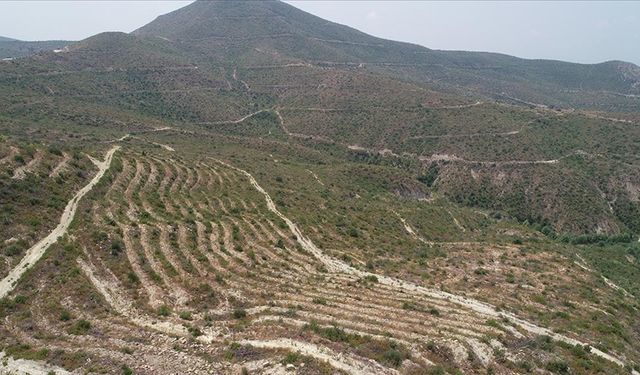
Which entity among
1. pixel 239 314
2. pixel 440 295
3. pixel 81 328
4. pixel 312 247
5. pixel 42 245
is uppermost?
pixel 42 245

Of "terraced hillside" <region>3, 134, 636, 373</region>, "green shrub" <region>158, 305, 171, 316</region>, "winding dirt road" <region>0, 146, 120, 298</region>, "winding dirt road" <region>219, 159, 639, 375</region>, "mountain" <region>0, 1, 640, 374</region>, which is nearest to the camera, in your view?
"terraced hillside" <region>3, 134, 636, 373</region>

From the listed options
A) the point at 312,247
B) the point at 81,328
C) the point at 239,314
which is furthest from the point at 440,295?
the point at 81,328

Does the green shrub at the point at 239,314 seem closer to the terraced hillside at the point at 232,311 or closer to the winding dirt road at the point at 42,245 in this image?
the terraced hillside at the point at 232,311

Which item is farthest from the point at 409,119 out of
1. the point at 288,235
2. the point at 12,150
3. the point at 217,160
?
the point at 12,150

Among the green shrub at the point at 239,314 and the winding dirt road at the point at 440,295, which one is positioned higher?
the green shrub at the point at 239,314

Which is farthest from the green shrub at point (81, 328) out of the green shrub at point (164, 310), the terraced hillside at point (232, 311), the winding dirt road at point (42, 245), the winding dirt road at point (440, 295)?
the winding dirt road at point (440, 295)

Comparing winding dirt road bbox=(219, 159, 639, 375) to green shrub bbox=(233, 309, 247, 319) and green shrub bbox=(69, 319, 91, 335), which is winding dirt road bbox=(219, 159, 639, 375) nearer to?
green shrub bbox=(233, 309, 247, 319)

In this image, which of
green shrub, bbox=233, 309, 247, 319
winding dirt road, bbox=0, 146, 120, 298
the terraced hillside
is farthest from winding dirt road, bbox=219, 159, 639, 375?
winding dirt road, bbox=0, 146, 120, 298

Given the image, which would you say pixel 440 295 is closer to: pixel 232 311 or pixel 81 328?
pixel 232 311
